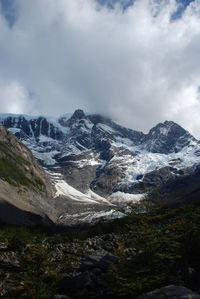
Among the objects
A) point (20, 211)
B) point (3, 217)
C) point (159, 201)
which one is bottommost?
point (159, 201)

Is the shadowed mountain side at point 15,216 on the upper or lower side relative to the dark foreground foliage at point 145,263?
upper

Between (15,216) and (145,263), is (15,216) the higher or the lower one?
the higher one

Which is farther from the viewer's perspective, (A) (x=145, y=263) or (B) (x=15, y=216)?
(B) (x=15, y=216)

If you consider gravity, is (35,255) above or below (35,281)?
above

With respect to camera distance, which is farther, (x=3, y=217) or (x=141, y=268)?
(x=3, y=217)

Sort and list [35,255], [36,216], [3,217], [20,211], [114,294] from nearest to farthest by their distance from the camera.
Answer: [35,255]
[114,294]
[3,217]
[20,211]
[36,216]

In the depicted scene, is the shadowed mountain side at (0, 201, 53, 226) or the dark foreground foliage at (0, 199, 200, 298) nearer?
the dark foreground foliage at (0, 199, 200, 298)

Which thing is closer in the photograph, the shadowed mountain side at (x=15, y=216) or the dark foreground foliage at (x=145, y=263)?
the dark foreground foliage at (x=145, y=263)

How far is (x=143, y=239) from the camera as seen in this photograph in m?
14.5

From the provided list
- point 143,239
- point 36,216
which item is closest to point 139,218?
point 143,239

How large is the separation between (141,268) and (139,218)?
2171 millimetres

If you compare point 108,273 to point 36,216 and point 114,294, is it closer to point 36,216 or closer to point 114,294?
point 114,294

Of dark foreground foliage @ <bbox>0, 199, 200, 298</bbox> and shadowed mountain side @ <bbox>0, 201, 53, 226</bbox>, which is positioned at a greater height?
shadowed mountain side @ <bbox>0, 201, 53, 226</bbox>

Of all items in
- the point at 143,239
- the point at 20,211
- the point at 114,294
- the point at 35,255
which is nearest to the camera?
the point at 35,255
